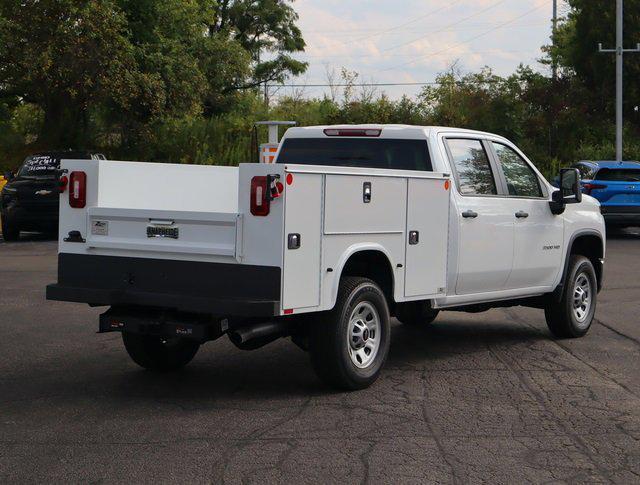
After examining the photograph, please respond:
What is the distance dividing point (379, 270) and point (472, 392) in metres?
1.17

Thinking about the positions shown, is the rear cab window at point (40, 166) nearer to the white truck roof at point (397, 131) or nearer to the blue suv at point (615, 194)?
the blue suv at point (615, 194)

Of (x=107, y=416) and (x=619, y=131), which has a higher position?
(x=619, y=131)

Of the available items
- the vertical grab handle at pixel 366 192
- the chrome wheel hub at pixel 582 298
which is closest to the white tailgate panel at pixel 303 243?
the vertical grab handle at pixel 366 192

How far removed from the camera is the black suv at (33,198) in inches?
884

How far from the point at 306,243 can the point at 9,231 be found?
1717cm

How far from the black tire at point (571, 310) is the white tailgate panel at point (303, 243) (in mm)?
3926

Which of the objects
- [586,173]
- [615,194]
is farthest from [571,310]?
[586,173]

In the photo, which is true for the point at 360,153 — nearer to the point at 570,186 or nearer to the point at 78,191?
the point at 570,186

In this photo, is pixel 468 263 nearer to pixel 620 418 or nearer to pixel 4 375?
pixel 620 418

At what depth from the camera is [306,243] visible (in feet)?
23.7

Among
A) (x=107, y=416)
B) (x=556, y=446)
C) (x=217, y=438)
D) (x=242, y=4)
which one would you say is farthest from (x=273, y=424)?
(x=242, y=4)

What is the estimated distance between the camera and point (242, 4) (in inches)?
2226

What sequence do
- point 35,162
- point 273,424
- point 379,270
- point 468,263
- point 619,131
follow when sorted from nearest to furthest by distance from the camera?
point 273,424, point 379,270, point 468,263, point 35,162, point 619,131

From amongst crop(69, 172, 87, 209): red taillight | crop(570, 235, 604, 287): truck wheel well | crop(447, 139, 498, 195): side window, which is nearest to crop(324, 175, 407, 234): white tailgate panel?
crop(447, 139, 498, 195): side window
